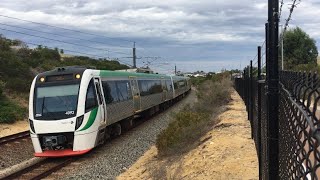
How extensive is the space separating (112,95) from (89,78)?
8.01 feet

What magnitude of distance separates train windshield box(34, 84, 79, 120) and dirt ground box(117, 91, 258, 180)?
2.87 m

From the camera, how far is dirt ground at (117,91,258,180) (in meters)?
9.33

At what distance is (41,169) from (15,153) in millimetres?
2874

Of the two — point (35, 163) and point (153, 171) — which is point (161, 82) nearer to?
point (35, 163)

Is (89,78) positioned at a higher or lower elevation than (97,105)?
higher

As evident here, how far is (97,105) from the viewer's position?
49.5 feet

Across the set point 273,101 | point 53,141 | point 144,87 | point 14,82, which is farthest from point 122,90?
point 14,82

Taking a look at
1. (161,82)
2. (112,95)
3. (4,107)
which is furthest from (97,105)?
(161,82)

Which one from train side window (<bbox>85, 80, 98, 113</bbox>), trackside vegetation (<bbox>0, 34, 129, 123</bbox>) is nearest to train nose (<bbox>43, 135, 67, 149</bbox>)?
train side window (<bbox>85, 80, 98, 113</bbox>)

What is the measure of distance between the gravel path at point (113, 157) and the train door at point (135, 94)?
170cm

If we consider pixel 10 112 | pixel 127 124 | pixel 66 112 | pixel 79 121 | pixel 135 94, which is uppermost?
pixel 135 94

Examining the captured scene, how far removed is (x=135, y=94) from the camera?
21.9 metres

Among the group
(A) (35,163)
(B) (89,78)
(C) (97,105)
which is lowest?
(A) (35,163)

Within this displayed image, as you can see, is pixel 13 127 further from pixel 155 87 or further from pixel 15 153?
pixel 15 153
